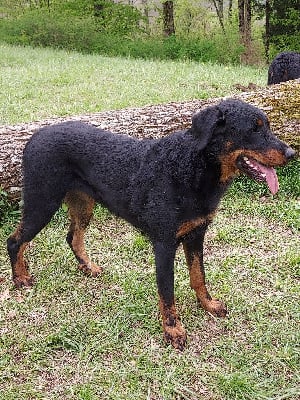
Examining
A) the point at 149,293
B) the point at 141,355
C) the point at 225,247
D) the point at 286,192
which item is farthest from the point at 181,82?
the point at 141,355

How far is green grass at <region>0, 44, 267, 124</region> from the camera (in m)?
9.73

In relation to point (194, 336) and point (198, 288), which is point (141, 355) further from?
point (198, 288)

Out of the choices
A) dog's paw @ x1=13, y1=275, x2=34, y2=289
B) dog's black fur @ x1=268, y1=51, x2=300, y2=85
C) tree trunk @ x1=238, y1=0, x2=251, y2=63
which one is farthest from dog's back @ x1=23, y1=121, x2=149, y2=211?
tree trunk @ x1=238, y1=0, x2=251, y2=63

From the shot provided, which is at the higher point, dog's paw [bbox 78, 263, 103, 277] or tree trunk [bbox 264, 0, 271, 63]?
dog's paw [bbox 78, 263, 103, 277]

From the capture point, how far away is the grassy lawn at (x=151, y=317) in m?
3.39

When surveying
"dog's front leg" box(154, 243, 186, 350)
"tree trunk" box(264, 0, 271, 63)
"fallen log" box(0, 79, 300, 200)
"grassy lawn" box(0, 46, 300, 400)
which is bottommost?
"tree trunk" box(264, 0, 271, 63)

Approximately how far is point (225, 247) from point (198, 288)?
115 cm

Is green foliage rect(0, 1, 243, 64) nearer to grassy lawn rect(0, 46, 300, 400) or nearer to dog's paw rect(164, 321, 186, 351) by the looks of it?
grassy lawn rect(0, 46, 300, 400)

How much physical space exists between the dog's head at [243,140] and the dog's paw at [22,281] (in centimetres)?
219

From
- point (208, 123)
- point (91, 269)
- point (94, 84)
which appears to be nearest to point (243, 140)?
point (208, 123)

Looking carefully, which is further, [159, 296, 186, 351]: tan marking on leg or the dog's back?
the dog's back

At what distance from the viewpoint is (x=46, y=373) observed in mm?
3531

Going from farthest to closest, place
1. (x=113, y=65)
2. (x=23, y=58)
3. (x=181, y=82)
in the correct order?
(x=23, y=58)
(x=113, y=65)
(x=181, y=82)

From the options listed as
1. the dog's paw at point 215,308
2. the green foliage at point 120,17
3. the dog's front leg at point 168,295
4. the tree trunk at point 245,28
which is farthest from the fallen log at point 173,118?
the green foliage at point 120,17
